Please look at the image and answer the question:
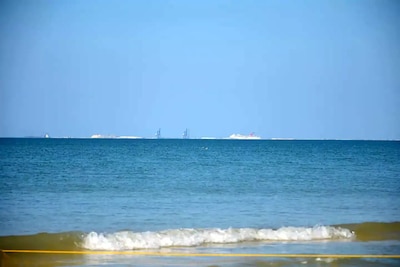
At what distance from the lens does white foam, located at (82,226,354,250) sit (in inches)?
329

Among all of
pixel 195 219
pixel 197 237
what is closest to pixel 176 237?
pixel 197 237

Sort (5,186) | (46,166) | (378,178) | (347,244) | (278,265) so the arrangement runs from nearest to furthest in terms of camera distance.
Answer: (278,265), (347,244), (5,186), (378,178), (46,166)

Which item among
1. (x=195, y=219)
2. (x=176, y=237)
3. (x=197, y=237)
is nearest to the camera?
(x=176, y=237)

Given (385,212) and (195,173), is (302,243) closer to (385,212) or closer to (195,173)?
(385,212)

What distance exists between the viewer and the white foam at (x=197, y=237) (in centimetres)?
837

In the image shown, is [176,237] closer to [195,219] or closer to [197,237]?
[197,237]

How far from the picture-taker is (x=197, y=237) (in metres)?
8.64

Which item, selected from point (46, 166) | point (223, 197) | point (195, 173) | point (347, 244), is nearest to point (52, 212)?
point (223, 197)

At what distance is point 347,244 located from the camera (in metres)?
8.40

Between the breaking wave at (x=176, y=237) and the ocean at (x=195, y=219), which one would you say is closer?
the ocean at (x=195, y=219)

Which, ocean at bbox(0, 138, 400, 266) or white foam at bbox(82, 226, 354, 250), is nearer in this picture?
ocean at bbox(0, 138, 400, 266)

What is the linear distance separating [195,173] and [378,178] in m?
5.74

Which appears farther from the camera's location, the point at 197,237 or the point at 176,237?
the point at 197,237

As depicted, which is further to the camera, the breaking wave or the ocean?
the breaking wave
